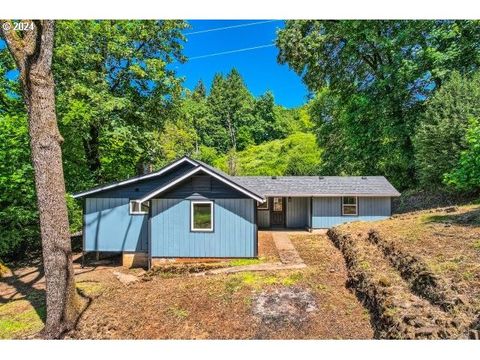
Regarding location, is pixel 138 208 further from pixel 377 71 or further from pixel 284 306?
A: pixel 377 71

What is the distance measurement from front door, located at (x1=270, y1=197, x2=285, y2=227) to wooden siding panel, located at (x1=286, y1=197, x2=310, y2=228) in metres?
0.44

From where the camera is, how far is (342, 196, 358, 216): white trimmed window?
18013 millimetres

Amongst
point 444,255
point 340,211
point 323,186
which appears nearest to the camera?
point 444,255

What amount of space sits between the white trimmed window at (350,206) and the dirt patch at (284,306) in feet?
34.2

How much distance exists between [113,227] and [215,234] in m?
4.21

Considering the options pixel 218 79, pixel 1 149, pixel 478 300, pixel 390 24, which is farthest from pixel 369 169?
pixel 218 79

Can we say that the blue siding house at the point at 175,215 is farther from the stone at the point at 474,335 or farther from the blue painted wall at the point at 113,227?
the stone at the point at 474,335

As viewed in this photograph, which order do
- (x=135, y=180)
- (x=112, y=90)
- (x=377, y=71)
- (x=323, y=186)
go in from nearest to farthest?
(x=135, y=180) → (x=112, y=90) → (x=323, y=186) → (x=377, y=71)

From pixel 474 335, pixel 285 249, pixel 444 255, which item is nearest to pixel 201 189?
pixel 285 249

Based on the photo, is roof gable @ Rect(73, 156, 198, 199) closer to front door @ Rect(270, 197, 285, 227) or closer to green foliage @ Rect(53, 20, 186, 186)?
green foliage @ Rect(53, 20, 186, 186)

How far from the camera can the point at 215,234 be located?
11.7 meters

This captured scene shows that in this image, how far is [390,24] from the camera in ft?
64.5

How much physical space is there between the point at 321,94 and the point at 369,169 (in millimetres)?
7776

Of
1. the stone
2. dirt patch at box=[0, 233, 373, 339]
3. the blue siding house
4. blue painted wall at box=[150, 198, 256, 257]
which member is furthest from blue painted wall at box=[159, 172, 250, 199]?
the stone
